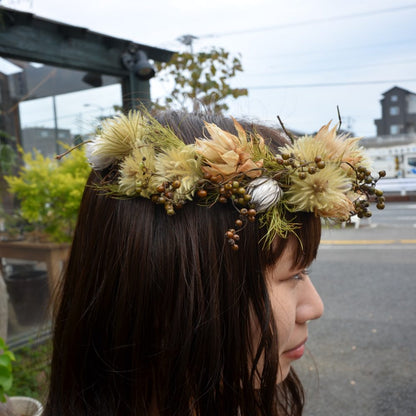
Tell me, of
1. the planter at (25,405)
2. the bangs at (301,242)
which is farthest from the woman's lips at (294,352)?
the planter at (25,405)

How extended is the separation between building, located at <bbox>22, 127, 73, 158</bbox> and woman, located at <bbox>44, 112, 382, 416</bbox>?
3.54 meters

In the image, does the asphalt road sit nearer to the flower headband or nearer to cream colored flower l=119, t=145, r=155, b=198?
the flower headband

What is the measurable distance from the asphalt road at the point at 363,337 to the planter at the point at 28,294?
8.30 feet

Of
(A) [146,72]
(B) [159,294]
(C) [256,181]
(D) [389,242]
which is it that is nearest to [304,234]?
(C) [256,181]

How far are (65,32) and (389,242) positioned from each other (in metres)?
8.21

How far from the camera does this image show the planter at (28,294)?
419cm

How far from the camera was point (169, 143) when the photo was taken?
1.05 meters

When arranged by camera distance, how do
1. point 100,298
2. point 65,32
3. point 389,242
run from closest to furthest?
1. point 100,298
2. point 65,32
3. point 389,242

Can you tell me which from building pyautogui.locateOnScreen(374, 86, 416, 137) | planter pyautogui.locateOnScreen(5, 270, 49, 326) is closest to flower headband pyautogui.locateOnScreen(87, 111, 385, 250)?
planter pyautogui.locateOnScreen(5, 270, 49, 326)

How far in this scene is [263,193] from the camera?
0.96 meters

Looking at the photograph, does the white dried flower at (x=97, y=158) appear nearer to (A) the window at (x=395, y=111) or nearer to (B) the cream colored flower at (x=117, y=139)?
(B) the cream colored flower at (x=117, y=139)

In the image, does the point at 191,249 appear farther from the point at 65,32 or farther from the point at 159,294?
the point at 65,32

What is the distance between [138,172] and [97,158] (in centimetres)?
17

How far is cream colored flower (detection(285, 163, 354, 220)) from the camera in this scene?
0.97 meters
